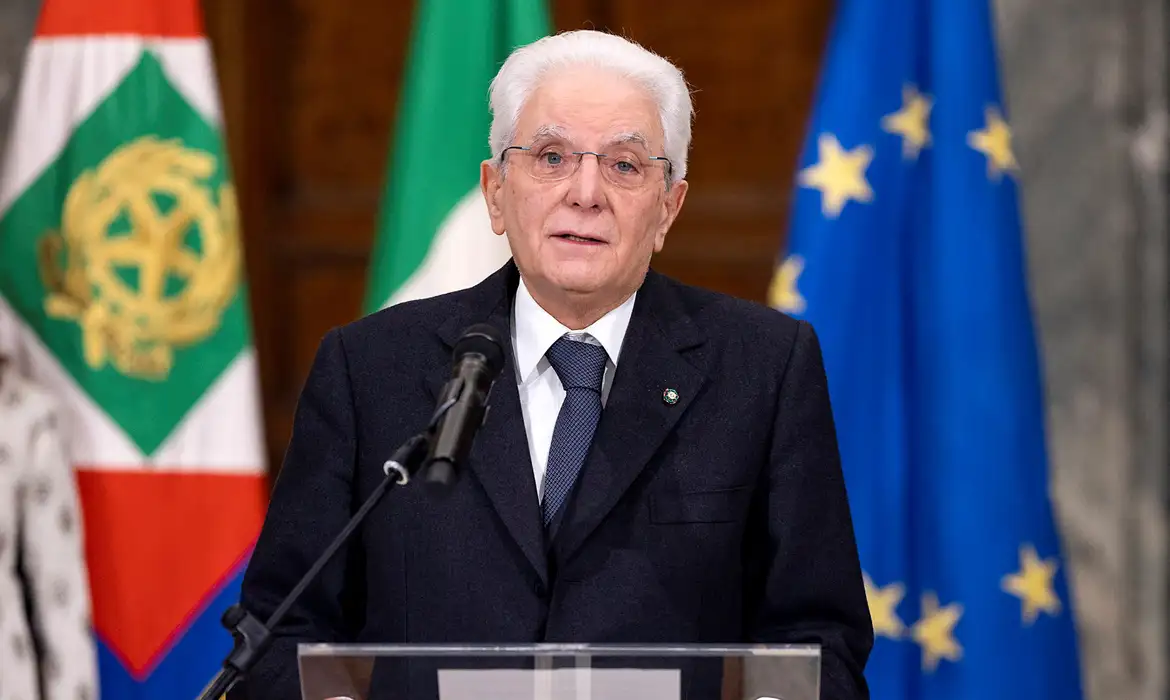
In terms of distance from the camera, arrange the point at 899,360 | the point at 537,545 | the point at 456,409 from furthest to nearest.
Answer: the point at 899,360 → the point at 537,545 → the point at 456,409

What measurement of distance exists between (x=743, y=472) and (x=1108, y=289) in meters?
2.18

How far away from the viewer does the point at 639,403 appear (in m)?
1.75

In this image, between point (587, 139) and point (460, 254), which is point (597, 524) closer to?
point (587, 139)

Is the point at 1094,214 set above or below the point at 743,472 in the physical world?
above

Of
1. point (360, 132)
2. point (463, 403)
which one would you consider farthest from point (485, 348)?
point (360, 132)

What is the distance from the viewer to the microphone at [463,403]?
120 centimetres

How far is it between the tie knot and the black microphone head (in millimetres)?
420

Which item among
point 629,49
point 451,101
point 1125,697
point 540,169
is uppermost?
point 451,101

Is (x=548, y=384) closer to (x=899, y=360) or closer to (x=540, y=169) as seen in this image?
(x=540, y=169)

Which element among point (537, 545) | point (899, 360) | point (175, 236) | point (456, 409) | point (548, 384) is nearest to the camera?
point (456, 409)

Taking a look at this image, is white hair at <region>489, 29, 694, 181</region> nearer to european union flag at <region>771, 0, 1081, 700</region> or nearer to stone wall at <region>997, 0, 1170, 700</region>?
european union flag at <region>771, 0, 1081, 700</region>

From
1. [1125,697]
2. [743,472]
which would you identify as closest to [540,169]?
[743,472]

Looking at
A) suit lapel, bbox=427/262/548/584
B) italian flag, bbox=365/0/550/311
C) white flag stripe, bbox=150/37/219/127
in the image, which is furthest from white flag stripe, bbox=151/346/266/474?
suit lapel, bbox=427/262/548/584

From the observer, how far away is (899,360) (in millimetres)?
2898
